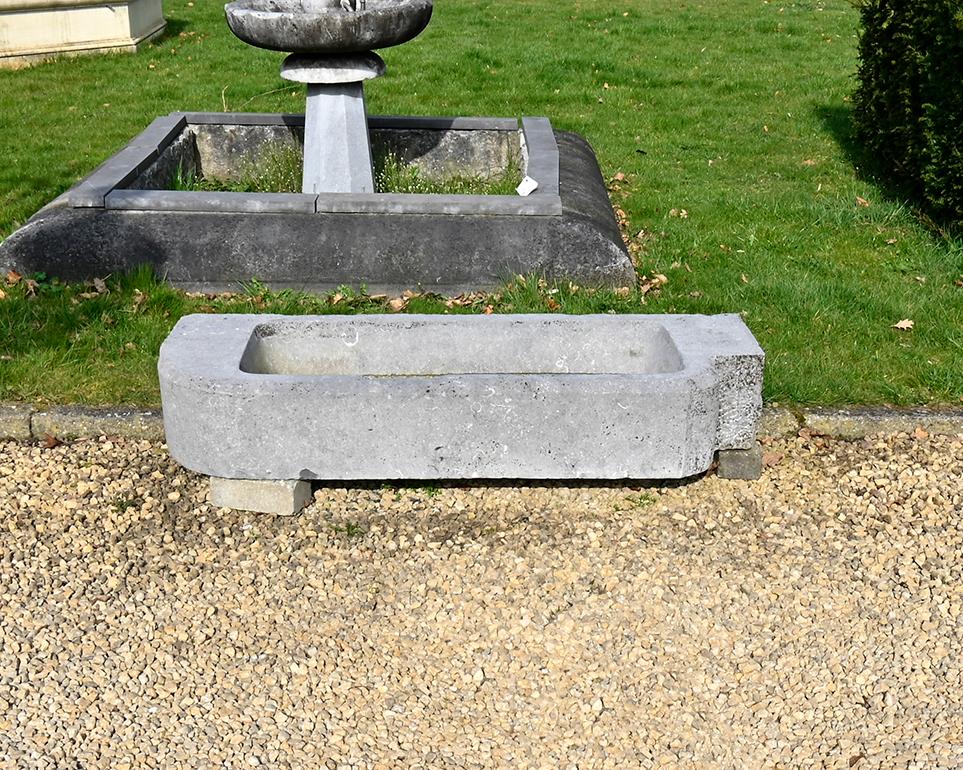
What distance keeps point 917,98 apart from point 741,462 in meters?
4.09

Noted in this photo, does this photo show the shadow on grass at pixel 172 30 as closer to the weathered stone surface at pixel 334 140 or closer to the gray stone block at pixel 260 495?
the weathered stone surface at pixel 334 140

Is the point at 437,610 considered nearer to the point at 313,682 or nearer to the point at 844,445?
the point at 313,682

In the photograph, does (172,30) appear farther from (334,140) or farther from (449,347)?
(449,347)

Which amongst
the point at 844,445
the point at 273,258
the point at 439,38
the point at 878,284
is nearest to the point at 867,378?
the point at 844,445

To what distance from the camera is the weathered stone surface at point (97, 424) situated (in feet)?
16.4

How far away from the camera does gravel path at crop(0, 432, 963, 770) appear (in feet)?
11.0

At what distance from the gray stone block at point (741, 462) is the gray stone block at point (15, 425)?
2883mm

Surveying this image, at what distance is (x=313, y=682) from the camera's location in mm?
3557

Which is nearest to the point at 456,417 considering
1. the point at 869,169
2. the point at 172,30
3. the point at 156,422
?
the point at 156,422

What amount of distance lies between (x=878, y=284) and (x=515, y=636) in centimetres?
375

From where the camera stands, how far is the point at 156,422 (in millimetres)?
4980

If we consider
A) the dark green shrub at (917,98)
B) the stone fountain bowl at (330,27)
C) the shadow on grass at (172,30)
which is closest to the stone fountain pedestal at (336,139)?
the stone fountain bowl at (330,27)

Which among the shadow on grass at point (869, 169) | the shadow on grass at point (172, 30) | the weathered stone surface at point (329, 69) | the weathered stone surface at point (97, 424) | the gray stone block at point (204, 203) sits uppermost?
the weathered stone surface at point (329, 69)

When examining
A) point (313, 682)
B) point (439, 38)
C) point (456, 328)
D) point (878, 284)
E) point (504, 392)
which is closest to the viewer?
point (313, 682)
